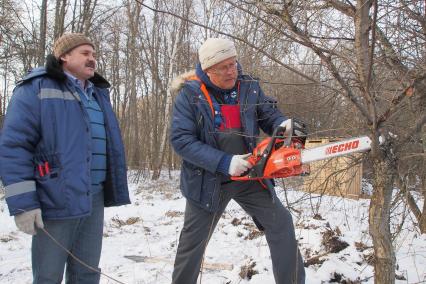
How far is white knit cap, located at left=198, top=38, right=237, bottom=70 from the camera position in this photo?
260 centimetres

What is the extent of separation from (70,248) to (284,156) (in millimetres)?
1351

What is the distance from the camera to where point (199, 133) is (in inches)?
105

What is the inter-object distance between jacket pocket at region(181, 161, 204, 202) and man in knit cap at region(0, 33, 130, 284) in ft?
1.83

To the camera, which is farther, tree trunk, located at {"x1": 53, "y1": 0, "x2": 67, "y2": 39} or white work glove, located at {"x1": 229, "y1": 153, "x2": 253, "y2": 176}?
tree trunk, located at {"x1": 53, "y1": 0, "x2": 67, "y2": 39}

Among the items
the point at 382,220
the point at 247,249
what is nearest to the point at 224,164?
the point at 382,220

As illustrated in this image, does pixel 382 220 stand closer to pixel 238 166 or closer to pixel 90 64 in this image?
pixel 238 166

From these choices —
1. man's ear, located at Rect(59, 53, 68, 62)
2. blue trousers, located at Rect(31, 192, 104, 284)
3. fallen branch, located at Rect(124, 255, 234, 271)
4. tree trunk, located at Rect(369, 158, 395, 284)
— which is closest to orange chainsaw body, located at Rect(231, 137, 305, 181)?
tree trunk, located at Rect(369, 158, 395, 284)

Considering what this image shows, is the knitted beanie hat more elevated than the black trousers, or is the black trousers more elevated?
the knitted beanie hat

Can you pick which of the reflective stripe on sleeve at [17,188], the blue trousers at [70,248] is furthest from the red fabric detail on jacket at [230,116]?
the reflective stripe on sleeve at [17,188]

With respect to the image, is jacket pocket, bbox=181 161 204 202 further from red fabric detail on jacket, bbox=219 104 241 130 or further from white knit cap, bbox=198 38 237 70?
white knit cap, bbox=198 38 237 70

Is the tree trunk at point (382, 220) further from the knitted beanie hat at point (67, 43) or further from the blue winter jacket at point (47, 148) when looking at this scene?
the knitted beanie hat at point (67, 43)

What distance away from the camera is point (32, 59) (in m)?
13.2

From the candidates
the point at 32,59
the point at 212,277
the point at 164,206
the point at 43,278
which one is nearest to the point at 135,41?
the point at 32,59

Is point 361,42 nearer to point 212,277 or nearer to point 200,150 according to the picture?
point 200,150
